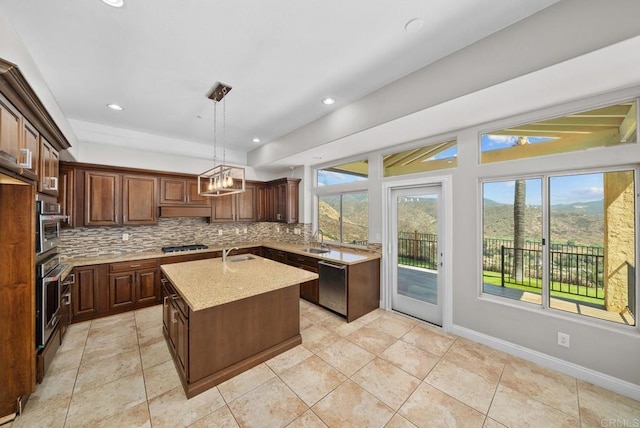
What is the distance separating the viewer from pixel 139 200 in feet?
13.2

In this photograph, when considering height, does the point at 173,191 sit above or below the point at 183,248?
above

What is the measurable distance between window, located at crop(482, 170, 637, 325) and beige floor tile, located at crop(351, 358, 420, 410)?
1492mm

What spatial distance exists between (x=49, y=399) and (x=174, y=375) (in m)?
0.88

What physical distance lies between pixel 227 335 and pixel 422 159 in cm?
324

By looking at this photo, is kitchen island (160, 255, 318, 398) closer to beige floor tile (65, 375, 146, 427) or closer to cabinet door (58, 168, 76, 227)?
beige floor tile (65, 375, 146, 427)

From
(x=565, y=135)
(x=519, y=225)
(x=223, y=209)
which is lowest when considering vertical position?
(x=519, y=225)

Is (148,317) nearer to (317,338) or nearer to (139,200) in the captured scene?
(139,200)

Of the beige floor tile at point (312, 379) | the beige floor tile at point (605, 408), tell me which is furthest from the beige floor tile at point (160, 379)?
the beige floor tile at point (605, 408)

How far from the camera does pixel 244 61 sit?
2.24 m

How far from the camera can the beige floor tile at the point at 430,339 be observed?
8.82ft

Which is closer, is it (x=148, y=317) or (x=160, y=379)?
(x=160, y=379)

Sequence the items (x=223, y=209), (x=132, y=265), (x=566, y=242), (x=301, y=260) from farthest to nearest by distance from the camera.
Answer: (x=223, y=209) < (x=301, y=260) < (x=132, y=265) < (x=566, y=242)

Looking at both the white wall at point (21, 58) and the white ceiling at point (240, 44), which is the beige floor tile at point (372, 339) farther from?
the white wall at point (21, 58)

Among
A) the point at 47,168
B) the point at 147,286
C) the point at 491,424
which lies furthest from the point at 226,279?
the point at 491,424
